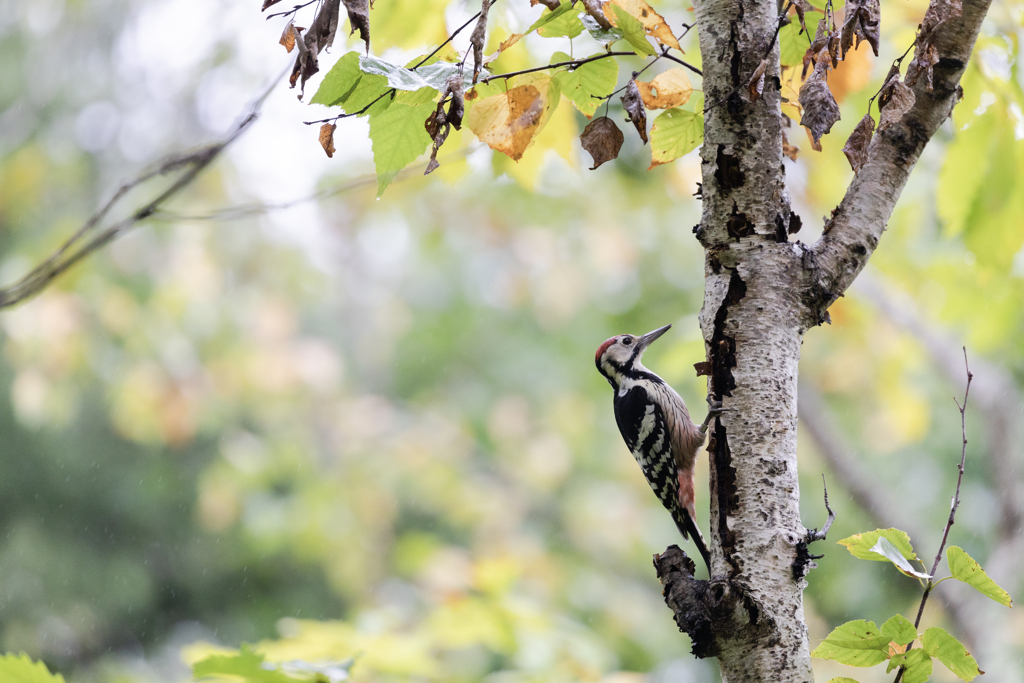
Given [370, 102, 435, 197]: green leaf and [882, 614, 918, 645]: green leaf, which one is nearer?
[882, 614, 918, 645]: green leaf

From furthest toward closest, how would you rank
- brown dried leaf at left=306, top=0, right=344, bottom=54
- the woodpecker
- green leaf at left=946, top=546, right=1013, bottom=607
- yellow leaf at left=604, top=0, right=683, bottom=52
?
the woodpecker → yellow leaf at left=604, top=0, right=683, bottom=52 → brown dried leaf at left=306, top=0, right=344, bottom=54 → green leaf at left=946, top=546, right=1013, bottom=607

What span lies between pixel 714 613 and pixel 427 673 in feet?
4.28

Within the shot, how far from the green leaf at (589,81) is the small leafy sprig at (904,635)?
600 mm

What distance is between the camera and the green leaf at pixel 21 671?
881 mm

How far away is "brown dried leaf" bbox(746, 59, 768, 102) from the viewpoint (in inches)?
37.9

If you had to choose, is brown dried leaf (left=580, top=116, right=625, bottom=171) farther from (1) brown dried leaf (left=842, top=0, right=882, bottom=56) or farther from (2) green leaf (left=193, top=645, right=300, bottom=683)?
(2) green leaf (left=193, top=645, right=300, bottom=683)

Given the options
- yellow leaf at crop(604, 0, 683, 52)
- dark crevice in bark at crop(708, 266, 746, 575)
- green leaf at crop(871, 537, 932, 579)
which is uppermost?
yellow leaf at crop(604, 0, 683, 52)

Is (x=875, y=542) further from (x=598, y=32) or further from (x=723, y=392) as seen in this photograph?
(x=598, y=32)

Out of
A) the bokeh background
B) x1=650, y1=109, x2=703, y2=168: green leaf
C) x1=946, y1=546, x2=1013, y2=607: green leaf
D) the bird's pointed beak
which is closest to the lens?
x1=946, y1=546, x2=1013, y2=607: green leaf

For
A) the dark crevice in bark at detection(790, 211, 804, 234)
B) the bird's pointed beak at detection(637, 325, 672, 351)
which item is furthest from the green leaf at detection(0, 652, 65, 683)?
the bird's pointed beak at detection(637, 325, 672, 351)

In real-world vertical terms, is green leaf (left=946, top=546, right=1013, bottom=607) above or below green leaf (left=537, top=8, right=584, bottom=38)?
below

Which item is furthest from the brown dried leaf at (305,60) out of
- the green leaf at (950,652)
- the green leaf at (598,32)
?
the green leaf at (950,652)

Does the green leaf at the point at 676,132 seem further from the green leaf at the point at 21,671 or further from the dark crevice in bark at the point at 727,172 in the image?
the green leaf at the point at 21,671

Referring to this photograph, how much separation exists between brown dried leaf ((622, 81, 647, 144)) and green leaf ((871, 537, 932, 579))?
59cm
